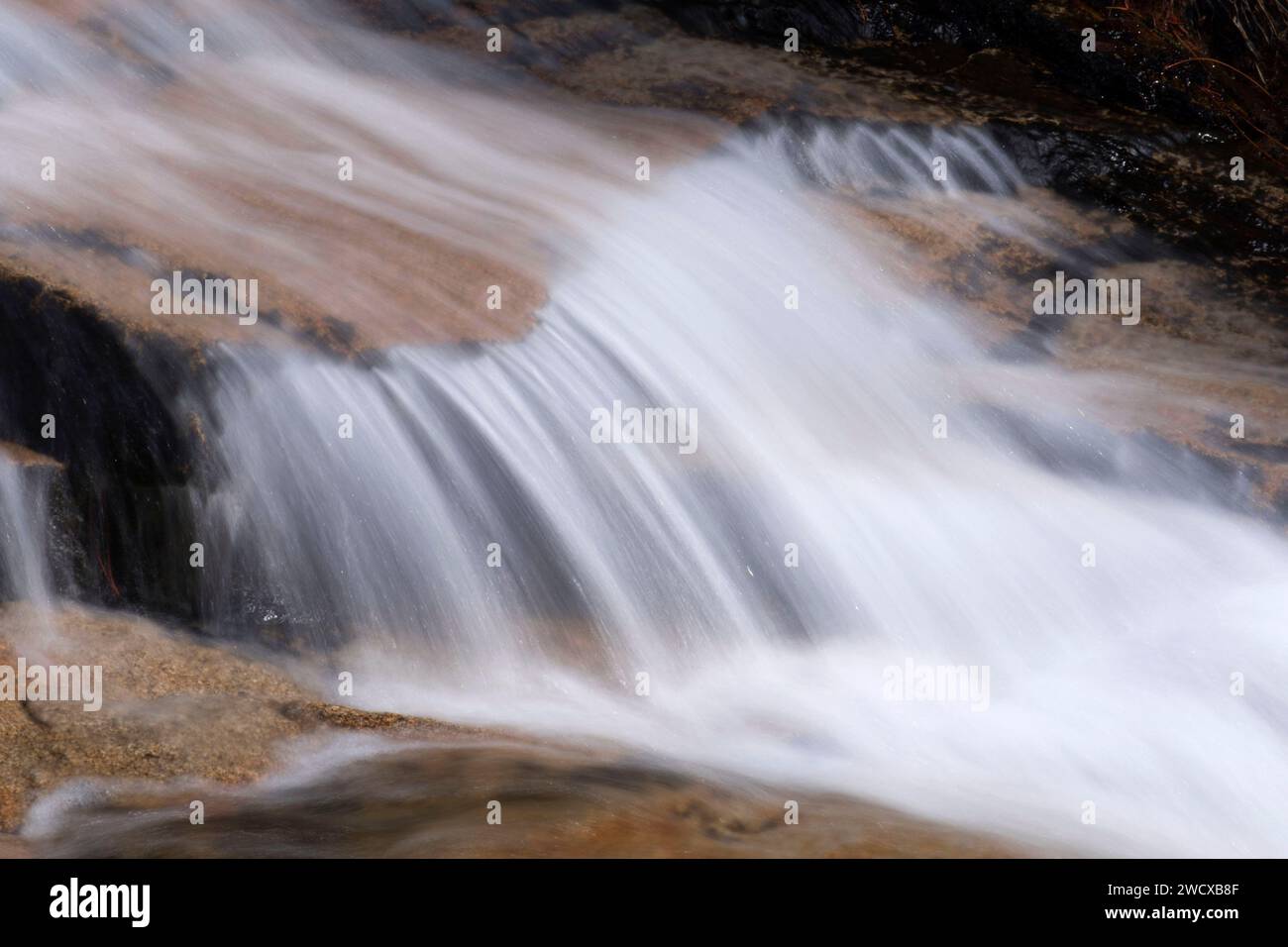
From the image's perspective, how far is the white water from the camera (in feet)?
17.9

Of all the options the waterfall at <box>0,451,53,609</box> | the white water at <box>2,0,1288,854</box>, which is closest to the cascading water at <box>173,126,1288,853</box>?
the white water at <box>2,0,1288,854</box>

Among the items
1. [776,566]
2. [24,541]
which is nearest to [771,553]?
[776,566]

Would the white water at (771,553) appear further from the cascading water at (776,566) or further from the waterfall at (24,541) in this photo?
the waterfall at (24,541)

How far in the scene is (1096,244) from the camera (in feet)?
26.0

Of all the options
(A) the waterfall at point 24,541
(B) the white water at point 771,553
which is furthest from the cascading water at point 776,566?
(A) the waterfall at point 24,541

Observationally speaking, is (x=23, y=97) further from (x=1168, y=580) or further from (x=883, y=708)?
(x=1168, y=580)

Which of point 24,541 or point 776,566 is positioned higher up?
point 24,541

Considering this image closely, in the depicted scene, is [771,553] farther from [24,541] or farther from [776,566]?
[24,541]

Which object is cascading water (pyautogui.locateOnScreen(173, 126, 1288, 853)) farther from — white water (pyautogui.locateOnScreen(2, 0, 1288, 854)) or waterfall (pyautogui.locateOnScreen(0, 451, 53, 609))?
waterfall (pyautogui.locateOnScreen(0, 451, 53, 609))

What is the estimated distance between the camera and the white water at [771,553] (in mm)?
5453

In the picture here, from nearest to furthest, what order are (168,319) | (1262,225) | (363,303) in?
(168,319)
(363,303)
(1262,225)

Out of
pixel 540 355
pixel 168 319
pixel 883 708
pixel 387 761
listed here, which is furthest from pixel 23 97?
pixel 883 708

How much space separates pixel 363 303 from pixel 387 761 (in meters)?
2.25

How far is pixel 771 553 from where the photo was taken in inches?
241
